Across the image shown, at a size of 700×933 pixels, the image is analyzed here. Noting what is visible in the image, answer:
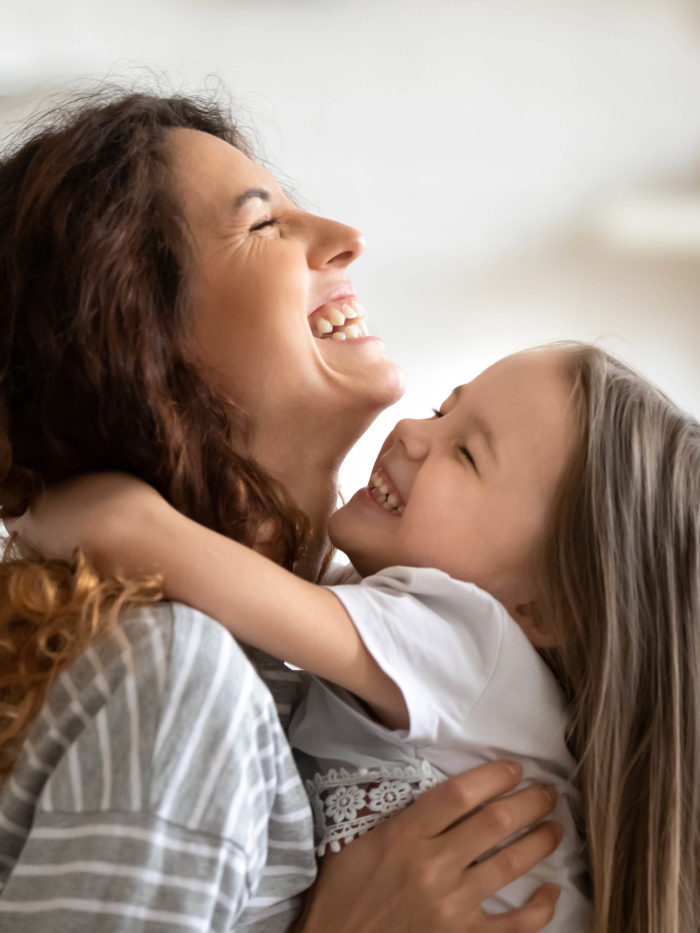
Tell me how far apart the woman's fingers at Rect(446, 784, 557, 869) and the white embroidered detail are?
63 mm

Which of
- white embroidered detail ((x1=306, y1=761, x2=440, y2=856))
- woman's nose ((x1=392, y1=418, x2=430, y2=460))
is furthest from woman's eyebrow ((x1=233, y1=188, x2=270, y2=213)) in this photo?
white embroidered detail ((x1=306, y1=761, x2=440, y2=856))

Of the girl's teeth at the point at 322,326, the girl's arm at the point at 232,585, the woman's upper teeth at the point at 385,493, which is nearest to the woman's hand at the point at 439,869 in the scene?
the girl's arm at the point at 232,585

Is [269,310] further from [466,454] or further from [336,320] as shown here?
[466,454]

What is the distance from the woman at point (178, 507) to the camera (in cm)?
94

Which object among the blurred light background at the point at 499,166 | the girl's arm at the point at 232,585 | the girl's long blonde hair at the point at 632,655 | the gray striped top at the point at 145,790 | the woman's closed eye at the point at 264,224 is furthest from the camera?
the blurred light background at the point at 499,166

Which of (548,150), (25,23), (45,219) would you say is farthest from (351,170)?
(45,219)

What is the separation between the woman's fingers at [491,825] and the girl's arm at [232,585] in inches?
5.6

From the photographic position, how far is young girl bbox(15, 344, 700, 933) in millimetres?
1070

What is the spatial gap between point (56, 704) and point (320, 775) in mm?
327

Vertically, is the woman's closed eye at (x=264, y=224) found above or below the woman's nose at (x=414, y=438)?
above

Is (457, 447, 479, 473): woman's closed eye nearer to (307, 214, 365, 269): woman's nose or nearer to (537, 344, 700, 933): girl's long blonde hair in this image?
(537, 344, 700, 933): girl's long blonde hair

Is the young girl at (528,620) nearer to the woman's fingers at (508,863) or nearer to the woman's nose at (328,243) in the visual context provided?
the woman's fingers at (508,863)

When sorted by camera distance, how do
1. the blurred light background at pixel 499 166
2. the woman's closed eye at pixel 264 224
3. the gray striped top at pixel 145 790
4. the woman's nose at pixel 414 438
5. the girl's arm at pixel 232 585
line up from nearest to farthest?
1. the gray striped top at pixel 145 790
2. the girl's arm at pixel 232 585
3. the woman's nose at pixel 414 438
4. the woman's closed eye at pixel 264 224
5. the blurred light background at pixel 499 166

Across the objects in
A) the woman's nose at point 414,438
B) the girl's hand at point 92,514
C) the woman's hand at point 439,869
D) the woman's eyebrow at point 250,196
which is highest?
the woman's eyebrow at point 250,196
